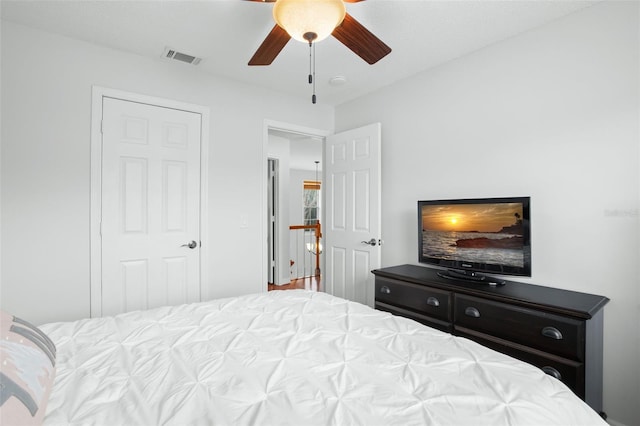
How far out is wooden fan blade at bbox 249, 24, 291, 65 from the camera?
180 cm

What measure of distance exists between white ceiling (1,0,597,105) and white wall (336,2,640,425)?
20 cm

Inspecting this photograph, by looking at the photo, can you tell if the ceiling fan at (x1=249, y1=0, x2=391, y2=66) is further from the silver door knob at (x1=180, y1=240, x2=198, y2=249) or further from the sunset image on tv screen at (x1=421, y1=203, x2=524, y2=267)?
the silver door knob at (x1=180, y1=240, x2=198, y2=249)

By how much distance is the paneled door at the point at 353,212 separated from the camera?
321 cm

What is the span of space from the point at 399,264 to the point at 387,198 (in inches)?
26.4

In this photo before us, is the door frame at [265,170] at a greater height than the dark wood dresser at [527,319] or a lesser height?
greater

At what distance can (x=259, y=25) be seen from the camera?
2234mm

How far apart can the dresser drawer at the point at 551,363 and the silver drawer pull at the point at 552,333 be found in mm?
119

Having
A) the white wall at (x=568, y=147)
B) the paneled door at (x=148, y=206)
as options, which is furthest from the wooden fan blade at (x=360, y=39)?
the paneled door at (x=148, y=206)

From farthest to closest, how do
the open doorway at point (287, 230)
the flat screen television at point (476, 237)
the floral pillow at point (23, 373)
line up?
1. the open doorway at point (287, 230)
2. the flat screen television at point (476, 237)
3. the floral pillow at point (23, 373)

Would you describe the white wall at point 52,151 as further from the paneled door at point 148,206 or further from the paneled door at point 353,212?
the paneled door at point 353,212

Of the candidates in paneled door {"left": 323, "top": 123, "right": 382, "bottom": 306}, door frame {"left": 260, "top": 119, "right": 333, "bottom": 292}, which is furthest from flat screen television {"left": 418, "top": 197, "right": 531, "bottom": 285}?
door frame {"left": 260, "top": 119, "right": 333, "bottom": 292}

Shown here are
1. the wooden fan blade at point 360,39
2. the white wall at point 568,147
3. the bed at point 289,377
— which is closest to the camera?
the bed at point 289,377

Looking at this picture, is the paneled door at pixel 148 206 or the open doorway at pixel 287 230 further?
the open doorway at pixel 287 230

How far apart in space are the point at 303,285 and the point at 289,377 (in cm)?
446
